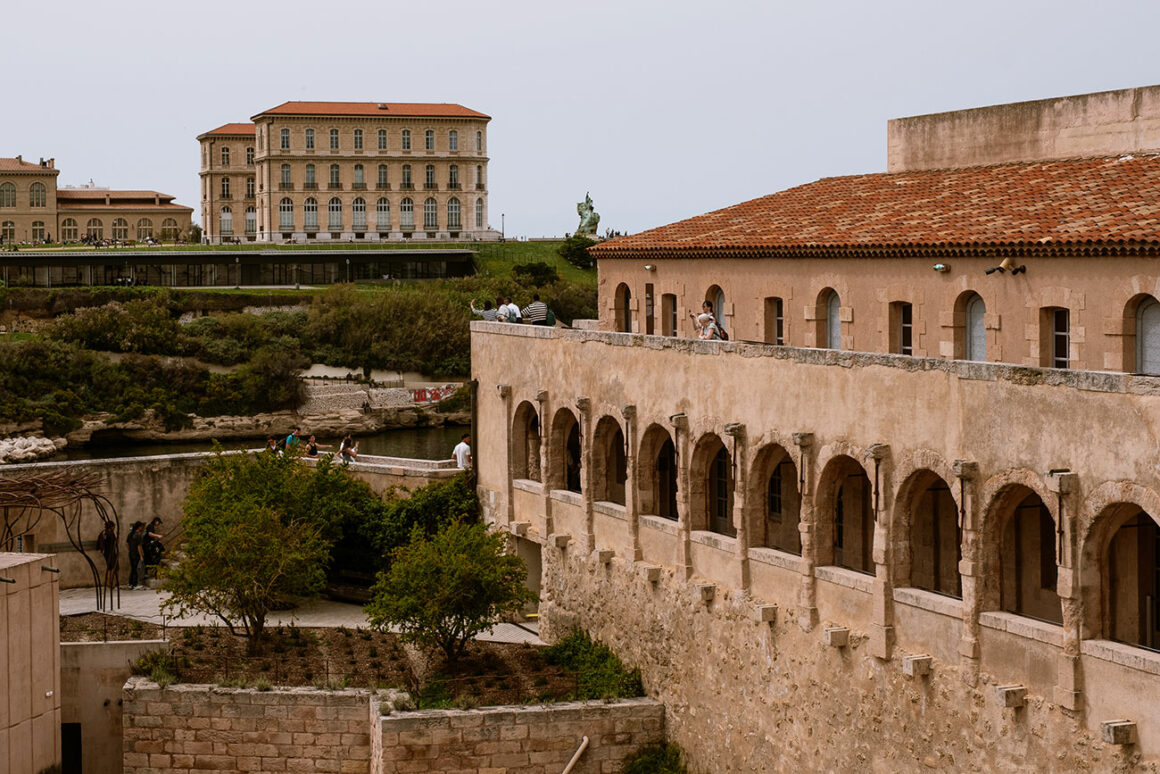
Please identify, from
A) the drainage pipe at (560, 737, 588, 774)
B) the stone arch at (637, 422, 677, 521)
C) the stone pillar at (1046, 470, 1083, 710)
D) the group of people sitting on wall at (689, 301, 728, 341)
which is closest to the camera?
the stone pillar at (1046, 470, 1083, 710)

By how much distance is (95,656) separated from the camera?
2756cm

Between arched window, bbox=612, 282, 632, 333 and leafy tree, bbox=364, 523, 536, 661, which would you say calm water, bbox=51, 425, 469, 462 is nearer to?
arched window, bbox=612, 282, 632, 333

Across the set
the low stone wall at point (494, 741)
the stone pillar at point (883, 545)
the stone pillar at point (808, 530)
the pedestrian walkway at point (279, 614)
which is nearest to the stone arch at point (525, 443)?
the pedestrian walkway at point (279, 614)

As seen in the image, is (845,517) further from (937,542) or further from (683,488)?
(683,488)

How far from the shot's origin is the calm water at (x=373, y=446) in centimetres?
7025

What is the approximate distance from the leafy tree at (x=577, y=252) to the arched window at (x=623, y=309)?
219 feet

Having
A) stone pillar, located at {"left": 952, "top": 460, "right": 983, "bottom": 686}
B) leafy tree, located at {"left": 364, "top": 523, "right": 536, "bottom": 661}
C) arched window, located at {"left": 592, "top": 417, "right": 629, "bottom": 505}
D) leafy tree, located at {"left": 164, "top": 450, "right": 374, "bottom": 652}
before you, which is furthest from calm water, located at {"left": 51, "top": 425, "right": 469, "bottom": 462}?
stone pillar, located at {"left": 952, "top": 460, "right": 983, "bottom": 686}

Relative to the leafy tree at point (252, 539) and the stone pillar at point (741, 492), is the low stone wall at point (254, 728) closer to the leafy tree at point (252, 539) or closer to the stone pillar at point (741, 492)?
the leafy tree at point (252, 539)

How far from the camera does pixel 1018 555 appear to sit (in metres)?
20.1

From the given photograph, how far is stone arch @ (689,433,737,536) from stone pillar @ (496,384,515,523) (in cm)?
622

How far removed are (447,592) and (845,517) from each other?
707 centimetres

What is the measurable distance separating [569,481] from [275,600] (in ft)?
19.7

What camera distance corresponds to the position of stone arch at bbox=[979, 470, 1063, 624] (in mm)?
18953

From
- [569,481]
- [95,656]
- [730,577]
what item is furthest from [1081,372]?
[95,656]
